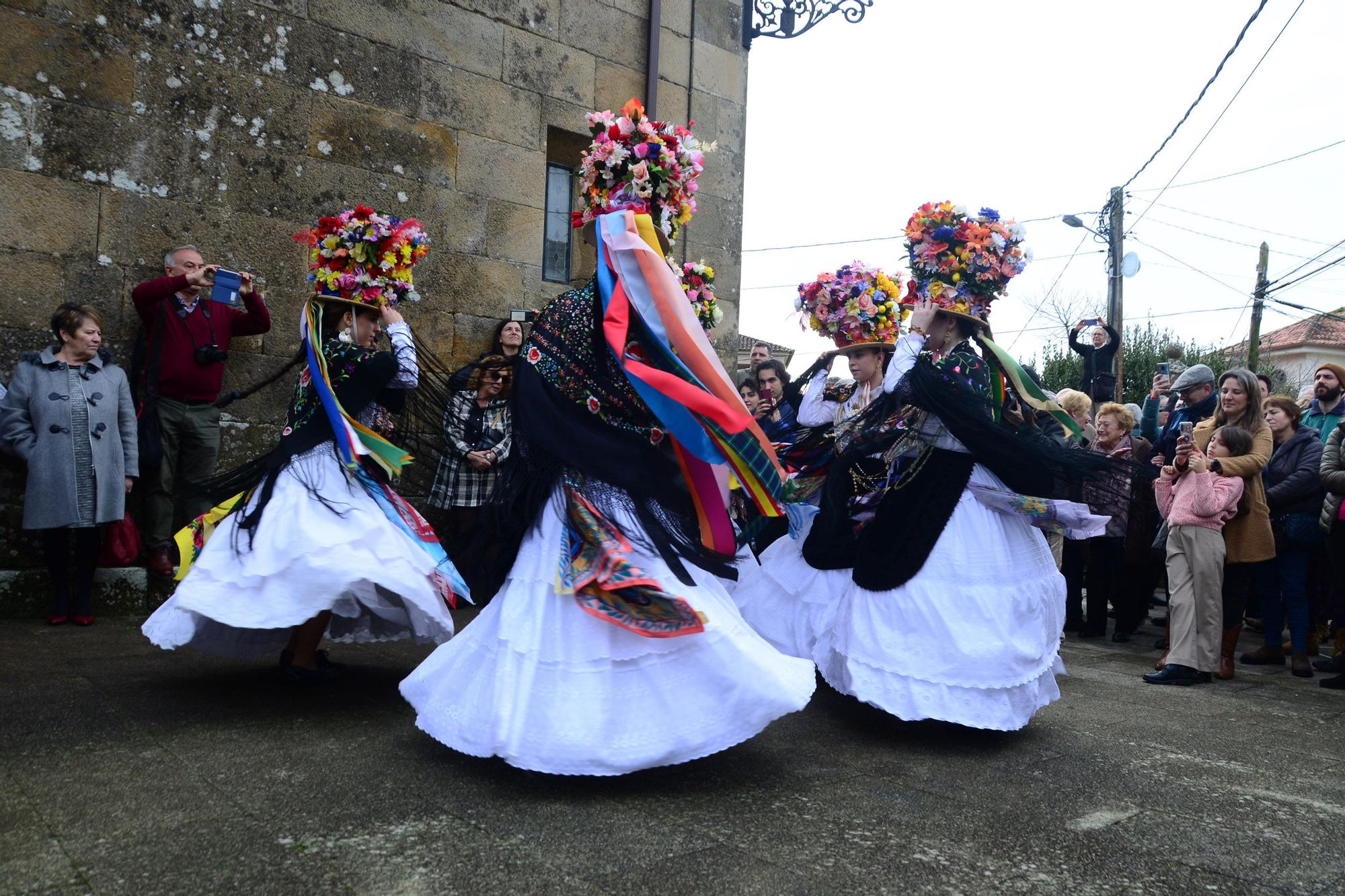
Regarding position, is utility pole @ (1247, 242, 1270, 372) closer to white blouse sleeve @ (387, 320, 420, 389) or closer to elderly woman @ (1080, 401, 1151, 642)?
elderly woman @ (1080, 401, 1151, 642)

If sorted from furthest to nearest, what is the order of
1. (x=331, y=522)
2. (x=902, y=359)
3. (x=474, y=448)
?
(x=474, y=448), (x=902, y=359), (x=331, y=522)

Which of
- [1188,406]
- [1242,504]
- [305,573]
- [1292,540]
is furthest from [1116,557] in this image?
[305,573]

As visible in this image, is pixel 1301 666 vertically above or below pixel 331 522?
below

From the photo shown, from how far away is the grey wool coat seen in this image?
18.2ft

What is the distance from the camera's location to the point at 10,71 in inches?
225

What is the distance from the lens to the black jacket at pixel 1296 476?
20.4 feet

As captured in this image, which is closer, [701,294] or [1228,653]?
[701,294]

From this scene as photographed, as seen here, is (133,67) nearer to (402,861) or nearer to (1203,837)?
(402,861)

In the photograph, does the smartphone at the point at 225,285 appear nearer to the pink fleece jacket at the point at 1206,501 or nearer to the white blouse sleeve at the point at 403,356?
the white blouse sleeve at the point at 403,356

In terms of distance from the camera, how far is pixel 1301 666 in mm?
6000

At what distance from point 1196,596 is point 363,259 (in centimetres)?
461

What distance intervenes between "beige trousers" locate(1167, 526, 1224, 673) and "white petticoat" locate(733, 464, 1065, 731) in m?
1.56

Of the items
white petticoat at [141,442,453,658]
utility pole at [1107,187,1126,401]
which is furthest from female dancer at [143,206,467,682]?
utility pole at [1107,187,1126,401]

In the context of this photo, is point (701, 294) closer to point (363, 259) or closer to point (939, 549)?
point (363, 259)
